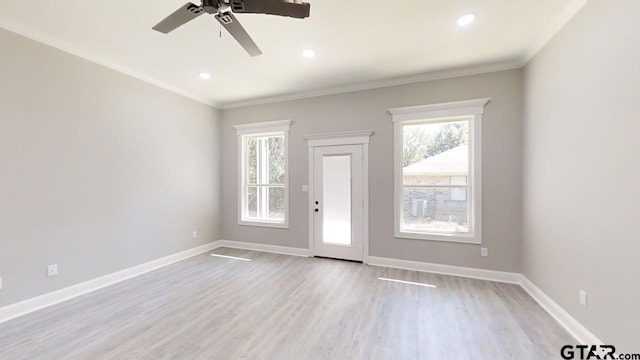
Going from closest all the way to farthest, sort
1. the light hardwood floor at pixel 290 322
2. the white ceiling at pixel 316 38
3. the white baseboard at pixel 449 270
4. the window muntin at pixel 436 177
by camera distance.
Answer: the light hardwood floor at pixel 290 322
the white ceiling at pixel 316 38
the white baseboard at pixel 449 270
the window muntin at pixel 436 177

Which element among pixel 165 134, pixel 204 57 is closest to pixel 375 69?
pixel 204 57

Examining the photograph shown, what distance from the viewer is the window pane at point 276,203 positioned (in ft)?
16.9

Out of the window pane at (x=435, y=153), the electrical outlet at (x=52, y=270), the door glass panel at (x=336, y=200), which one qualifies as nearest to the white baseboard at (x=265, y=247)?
the door glass panel at (x=336, y=200)

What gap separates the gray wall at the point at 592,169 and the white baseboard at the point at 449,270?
495 millimetres

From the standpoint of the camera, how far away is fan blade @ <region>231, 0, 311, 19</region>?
1.73 metres

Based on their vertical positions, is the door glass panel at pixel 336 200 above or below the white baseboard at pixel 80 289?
above

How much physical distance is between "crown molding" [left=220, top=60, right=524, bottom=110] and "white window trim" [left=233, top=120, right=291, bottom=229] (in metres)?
0.45

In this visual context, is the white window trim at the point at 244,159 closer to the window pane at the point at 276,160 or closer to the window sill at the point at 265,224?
the window sill at the point at 265,224

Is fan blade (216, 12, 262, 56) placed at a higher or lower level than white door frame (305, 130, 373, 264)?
higher

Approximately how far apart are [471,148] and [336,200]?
225cm

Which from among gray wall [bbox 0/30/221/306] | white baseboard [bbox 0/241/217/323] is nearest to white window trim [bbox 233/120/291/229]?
gray wall [bbox 0/30/221/306]

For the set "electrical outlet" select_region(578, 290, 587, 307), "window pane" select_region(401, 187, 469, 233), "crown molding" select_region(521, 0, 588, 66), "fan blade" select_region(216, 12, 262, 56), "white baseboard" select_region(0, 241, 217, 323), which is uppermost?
"crown molding" select_region(521, 0, 588, 66)

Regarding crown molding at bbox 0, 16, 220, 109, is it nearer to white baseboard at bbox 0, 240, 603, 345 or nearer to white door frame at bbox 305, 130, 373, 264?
white door frame at bbox 305, 130, 373, 264

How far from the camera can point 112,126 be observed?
11.7ft
